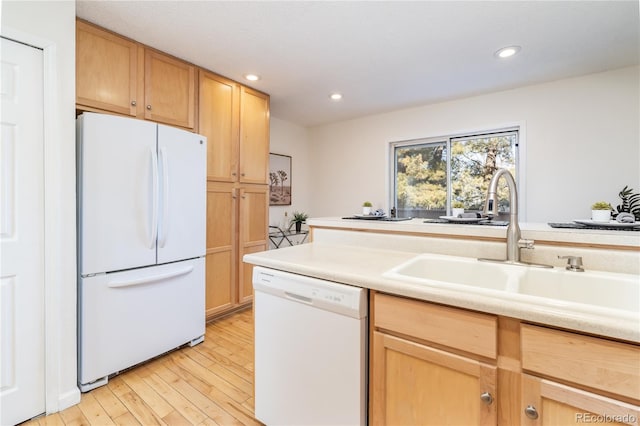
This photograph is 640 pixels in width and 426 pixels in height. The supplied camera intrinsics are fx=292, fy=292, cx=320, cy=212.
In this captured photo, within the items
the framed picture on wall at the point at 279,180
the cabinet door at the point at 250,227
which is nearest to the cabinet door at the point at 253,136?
the cabinet door at the point at 250,227

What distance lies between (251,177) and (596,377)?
295 cm

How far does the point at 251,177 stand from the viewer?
319 centimetres

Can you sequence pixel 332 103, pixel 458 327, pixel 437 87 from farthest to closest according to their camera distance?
pixel 332 103 < pixel 437 87 < pixel 458 327

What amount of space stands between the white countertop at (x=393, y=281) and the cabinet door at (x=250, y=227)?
1.34 meters

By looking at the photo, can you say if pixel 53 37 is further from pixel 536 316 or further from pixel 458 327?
pixel 536 316

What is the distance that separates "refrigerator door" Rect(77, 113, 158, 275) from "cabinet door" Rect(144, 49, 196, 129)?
47cm

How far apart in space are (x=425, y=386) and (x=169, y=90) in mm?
2724

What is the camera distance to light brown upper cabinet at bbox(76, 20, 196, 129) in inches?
77.9

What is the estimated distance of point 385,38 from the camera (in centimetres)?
219

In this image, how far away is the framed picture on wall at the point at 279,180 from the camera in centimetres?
427

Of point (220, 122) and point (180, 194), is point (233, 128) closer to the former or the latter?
point (220, 122)

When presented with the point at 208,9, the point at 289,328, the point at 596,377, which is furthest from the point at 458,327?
the point at 208,9

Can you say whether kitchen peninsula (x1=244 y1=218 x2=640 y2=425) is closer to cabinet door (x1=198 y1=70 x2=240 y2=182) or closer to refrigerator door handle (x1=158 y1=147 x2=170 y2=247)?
refrigerator door handle (x1=158 y1=147 x2=170 y2=247)

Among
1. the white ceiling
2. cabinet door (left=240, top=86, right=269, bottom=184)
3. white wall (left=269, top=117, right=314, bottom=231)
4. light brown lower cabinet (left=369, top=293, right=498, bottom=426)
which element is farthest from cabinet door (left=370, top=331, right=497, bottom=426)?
white wall (left=269, top=117, right=314, bottom=231)
